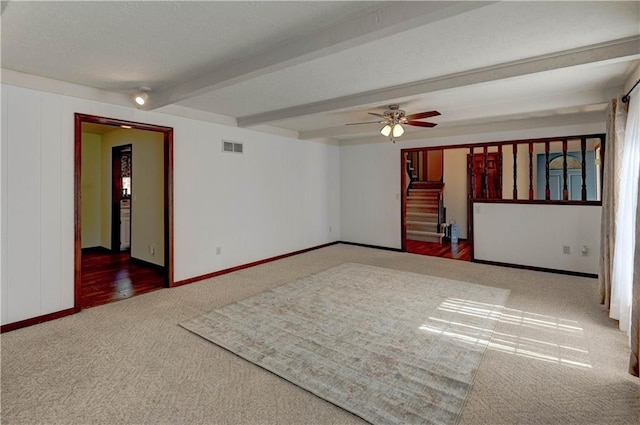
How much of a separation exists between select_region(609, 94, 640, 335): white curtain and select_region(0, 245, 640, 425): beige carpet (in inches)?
9.7

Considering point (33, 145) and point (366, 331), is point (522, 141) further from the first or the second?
point (33, 145)

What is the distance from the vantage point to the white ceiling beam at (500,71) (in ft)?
8.12

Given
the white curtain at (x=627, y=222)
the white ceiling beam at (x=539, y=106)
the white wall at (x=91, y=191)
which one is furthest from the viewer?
the white wall at (x=91, y=191)

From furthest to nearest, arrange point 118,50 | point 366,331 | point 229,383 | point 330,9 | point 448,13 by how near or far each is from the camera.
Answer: point 366,331 < point 118,50 < point 229,383 < point 330,9 < point 448,13

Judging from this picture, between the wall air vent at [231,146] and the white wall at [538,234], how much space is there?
428cm

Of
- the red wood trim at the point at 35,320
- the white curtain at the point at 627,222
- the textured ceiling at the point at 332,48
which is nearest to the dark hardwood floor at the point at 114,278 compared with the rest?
the red wood trim at the point at 35,320

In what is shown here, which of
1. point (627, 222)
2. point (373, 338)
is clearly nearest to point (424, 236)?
point (627, 222)

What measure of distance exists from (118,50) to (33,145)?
1.49 meters

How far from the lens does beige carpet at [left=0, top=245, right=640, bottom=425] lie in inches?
73.6

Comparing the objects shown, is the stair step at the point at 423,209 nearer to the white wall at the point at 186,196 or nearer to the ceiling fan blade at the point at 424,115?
the white wall at the point at 186,196

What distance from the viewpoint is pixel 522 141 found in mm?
5238

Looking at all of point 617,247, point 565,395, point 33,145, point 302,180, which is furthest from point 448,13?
point 302,180

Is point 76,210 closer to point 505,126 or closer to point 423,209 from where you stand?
point 505,126

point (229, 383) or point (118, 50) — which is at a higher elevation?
point (118, 50)
